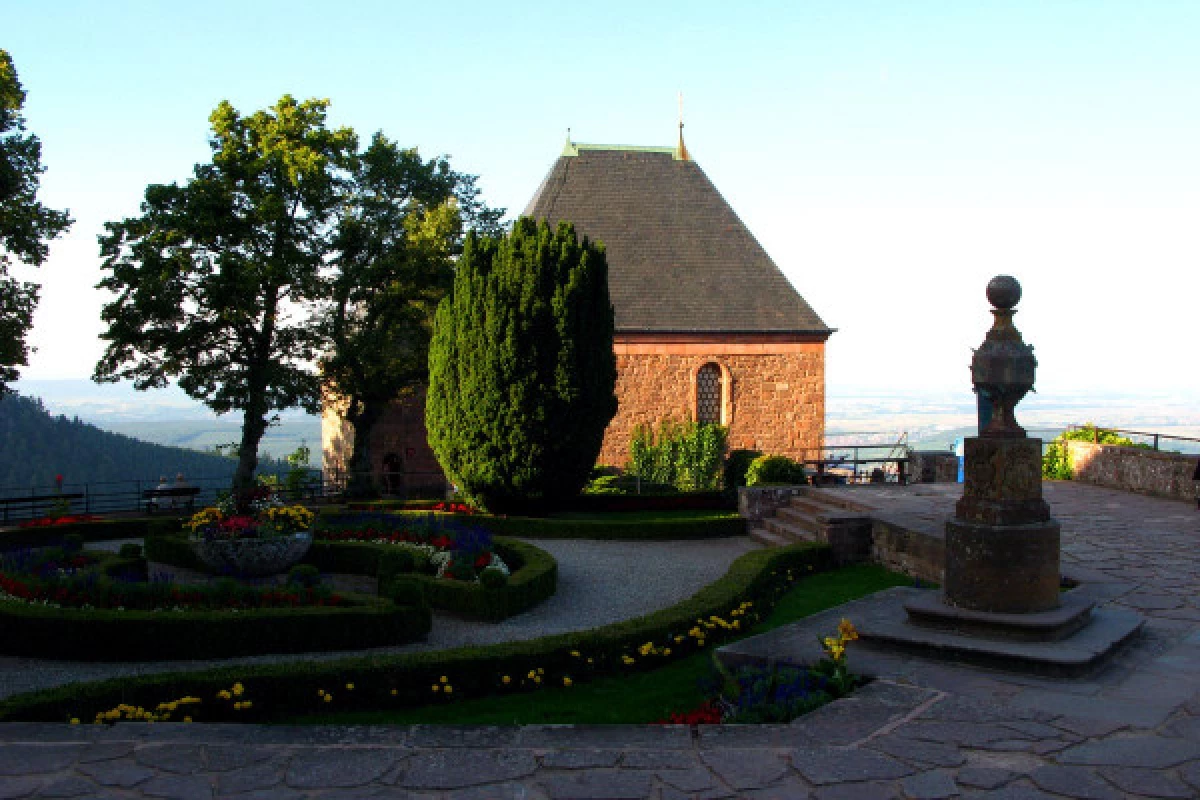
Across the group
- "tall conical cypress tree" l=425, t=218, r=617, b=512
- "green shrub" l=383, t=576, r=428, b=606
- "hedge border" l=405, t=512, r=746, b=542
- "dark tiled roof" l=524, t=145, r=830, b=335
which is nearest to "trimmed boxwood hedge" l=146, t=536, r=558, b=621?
"green shrub" l=383, t=576, r=428, b=606

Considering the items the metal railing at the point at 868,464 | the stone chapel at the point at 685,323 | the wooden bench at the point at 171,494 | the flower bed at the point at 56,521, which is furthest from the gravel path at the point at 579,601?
the stone chapel at the point at 685,323

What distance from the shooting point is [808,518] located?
17.7 meters

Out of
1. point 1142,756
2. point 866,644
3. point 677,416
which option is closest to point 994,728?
point 1142,756

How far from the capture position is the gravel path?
1002cm

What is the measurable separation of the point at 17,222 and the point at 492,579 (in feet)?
58.8

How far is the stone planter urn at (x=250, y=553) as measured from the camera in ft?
45.9

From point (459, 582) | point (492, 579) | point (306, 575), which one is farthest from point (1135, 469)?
point (306, 575)

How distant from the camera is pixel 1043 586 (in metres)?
8.10

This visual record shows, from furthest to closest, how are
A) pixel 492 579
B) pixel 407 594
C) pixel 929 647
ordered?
pixel 492 579 → pixel 407 594 → pixel 929 647

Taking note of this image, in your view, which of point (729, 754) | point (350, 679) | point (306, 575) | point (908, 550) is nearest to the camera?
point (729, 754)

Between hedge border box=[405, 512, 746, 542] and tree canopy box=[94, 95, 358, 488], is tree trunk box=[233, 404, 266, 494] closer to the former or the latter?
tree canopy box=[94, 95, 358, 488]

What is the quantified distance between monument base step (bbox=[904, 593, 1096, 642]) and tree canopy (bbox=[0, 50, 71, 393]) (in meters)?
22.5

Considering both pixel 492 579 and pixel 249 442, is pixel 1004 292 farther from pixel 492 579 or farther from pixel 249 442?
pixel 249 442

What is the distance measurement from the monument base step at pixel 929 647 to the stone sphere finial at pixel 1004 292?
2.82m
